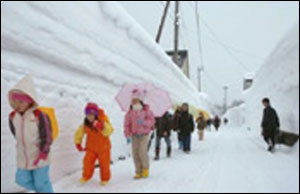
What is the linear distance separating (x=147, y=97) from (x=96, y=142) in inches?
90.2

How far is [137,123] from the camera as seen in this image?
6004 millimetres

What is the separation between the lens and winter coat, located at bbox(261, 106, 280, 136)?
30.0ft

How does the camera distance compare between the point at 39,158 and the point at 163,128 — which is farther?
the point at 163,128

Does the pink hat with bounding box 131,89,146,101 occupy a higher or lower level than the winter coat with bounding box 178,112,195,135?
higher

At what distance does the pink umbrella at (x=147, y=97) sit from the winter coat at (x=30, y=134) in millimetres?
3152

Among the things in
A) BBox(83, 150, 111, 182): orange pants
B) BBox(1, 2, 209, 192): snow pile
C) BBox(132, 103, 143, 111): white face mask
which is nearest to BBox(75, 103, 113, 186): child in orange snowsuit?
BBox(83, 150, 111, 182): orange pants

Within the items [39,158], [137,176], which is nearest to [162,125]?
[137,176]

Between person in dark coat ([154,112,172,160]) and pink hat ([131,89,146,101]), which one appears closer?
pink hat ([131,89,146,101])

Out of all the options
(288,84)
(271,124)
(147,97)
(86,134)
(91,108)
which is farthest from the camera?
(288,84)

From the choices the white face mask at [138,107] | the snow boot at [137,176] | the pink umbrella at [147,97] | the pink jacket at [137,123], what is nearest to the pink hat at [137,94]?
the pink umbrella at [147,97]

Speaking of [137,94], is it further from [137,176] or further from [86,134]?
[137,176]

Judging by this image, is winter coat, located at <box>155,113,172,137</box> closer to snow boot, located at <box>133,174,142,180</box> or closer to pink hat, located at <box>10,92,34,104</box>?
snow boot, located at <box>133,174,142,180</box>

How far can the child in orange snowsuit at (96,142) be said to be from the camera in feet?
17.5

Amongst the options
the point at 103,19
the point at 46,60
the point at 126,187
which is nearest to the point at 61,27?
the point at 46,60
